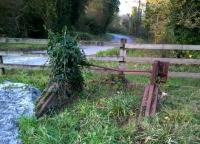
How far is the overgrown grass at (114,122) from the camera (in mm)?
6273

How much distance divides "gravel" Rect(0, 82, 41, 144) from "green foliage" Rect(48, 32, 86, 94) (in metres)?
0.68

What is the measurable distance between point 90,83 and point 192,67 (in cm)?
572

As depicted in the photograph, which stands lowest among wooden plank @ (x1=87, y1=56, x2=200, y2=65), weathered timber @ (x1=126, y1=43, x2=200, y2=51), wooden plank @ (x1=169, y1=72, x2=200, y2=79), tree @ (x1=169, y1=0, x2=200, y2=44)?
wooden plank @ (x1=169, y1=72, x2=200, y2=79)

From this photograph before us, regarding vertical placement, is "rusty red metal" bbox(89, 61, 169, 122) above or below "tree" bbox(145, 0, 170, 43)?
below

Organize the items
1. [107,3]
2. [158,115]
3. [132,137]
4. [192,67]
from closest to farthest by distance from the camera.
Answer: [132,137], [158,115], [192,67], [107,3]

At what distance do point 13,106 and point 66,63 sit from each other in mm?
1334

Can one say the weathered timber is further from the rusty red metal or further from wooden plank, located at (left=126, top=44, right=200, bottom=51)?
the rusty red metal

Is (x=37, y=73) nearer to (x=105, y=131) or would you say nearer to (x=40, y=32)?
(x=105, y=131)

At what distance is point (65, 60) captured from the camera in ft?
27.7

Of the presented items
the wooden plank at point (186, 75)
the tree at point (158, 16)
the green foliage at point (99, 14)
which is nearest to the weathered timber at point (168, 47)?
the wooden plank at point (186, 75)

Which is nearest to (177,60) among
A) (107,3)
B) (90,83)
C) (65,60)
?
(90,83)

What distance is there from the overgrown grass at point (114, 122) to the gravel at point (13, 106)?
21 centimetres

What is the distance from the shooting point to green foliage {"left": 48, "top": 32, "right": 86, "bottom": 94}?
27.7ft

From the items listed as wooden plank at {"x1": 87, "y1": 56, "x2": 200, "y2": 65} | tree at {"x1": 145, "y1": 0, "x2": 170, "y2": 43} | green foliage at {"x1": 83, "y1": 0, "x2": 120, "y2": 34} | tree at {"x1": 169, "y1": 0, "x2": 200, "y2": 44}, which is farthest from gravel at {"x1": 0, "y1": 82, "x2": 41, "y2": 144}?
green foliage at {"x1": 83, "y1": 0, "x2": 120, "y2": 34}
